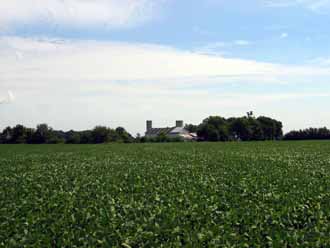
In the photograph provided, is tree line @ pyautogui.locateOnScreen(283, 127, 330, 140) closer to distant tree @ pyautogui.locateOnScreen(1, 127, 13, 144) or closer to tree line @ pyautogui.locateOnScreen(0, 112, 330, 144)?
tree line @ pyautogui.locateOnScreen(0, 112, 330, 144)

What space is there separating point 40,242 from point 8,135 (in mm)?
125782

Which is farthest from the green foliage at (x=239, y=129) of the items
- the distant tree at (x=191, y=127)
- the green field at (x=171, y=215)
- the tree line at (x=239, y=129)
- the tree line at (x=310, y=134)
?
the green field at (x=171, y=215)

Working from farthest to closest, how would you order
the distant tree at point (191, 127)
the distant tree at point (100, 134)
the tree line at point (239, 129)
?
1. the distant tree at point (191, 127)
2. the tree line at point (239, 129)
3. the distant tree at point (100, 134)

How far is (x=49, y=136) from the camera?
126m

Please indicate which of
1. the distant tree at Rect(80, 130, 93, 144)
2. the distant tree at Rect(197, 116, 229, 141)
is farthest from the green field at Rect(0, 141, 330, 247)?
the distant tree at Rect(197, 116, 229, 141)

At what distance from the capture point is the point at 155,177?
62.8 ft

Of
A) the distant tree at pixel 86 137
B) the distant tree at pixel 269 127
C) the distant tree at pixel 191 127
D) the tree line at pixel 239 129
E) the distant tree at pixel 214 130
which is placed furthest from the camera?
the distant tree at pixel 191 127

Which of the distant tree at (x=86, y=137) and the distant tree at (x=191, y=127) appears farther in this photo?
the distant tree at (x=191, y=127)

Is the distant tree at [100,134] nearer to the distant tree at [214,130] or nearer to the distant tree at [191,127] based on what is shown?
the distant tree at [214,130]

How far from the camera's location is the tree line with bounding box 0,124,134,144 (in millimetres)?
125162

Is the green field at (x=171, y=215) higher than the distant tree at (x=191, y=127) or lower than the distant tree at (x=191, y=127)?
lower

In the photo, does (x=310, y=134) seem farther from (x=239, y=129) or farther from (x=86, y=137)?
(x=86, y=137)

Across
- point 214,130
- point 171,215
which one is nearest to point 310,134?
point 214,130

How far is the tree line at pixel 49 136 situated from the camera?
411 ft
